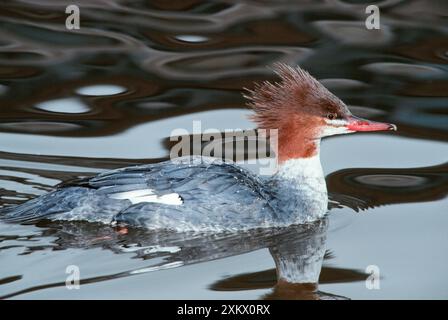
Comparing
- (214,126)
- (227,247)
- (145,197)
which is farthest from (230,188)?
(214,126)

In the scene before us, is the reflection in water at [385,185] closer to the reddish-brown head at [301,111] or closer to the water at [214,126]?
the water at [214,126]

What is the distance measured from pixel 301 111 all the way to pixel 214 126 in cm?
206

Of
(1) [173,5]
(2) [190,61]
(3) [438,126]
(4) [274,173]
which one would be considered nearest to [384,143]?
(3) [438,126]

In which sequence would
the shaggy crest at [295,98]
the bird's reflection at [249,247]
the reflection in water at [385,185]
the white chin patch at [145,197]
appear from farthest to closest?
the reflection in water at [385,185] → the shaggy crest at [295,98] → the white chin patch at [145,197] → the bird's reflection at [249,247]

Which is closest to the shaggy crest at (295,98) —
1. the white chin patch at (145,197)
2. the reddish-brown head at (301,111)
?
the reddish-brown head at (301,111)

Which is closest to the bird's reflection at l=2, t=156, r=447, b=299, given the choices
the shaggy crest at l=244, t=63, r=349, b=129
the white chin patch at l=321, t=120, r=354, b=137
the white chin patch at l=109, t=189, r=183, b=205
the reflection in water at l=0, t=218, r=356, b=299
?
the reflection in water at l=0, t=218, r=356, b=299

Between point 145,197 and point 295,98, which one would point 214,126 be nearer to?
point 295,98

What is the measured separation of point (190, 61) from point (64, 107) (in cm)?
170

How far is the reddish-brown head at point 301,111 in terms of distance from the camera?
8.27 m

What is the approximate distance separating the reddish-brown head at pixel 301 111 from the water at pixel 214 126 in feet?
2.37

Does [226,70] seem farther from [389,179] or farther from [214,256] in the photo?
[214,256]

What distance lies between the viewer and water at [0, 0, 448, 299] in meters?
7.32

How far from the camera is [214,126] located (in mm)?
10242

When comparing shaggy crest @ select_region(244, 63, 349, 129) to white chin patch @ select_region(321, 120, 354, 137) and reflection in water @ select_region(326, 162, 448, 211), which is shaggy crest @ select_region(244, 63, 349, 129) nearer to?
white chin patch @ select_region(321, 120, 354, 137)
